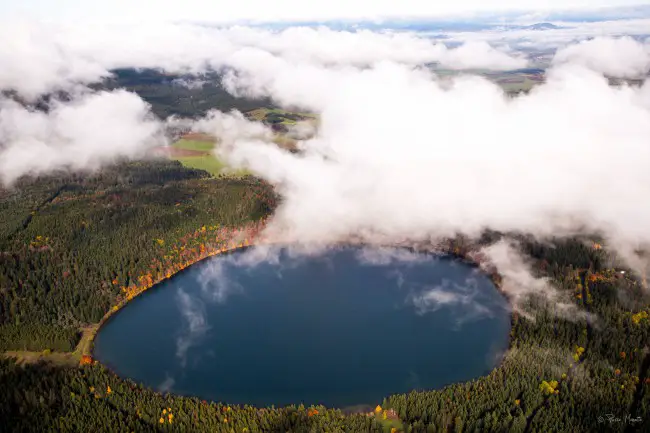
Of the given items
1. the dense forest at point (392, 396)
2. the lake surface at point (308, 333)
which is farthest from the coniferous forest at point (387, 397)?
the lake surface at point (308, 333)

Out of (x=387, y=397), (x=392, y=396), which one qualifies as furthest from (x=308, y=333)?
(x=392, y=396)

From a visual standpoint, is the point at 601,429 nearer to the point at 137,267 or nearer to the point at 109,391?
the point at 109,391

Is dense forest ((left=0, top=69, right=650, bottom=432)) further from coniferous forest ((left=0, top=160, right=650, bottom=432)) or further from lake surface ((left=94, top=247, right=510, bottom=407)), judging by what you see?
lake surface ((left=94, top=247, right=510, bottom=407))

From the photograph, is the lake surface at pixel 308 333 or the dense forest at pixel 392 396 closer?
the dense forest at pixel 392 396

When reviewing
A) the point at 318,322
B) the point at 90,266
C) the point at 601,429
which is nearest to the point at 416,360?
the point at 318,322

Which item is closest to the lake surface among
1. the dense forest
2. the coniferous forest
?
the dense forest

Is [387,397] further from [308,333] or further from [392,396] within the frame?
[308,333]

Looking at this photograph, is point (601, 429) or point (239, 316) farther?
point (239, 316)

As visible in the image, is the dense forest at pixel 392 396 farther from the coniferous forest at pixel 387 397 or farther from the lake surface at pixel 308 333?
the lake surface at pixel 308 333
